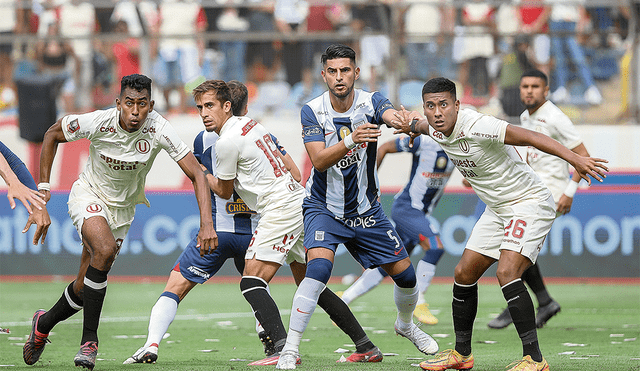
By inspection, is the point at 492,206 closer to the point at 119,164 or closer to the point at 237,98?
the point at 237,98

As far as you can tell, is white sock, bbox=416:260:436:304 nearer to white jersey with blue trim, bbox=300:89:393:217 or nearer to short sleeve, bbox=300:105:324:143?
white jersey with blue trim, bbox=300:89:393:217

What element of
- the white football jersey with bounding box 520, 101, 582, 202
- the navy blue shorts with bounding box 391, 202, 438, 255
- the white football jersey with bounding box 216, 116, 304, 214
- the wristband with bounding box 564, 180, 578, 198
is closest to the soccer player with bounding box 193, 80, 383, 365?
the white football jersey with bounding box 216, 116, 304, 214

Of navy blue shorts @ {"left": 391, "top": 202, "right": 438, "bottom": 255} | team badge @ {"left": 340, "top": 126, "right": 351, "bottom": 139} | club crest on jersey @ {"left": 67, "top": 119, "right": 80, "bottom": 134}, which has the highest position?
club crest on jersey @ {"left": 67, "top": 119, "right": 80, "bottom": 134}

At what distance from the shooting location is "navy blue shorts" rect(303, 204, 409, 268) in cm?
602

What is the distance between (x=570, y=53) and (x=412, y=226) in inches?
261

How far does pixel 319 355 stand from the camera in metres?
6.61

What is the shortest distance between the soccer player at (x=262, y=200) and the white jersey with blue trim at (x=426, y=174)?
9.85 feet

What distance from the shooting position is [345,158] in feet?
20.0

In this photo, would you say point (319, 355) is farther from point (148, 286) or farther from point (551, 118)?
point (148, 286)

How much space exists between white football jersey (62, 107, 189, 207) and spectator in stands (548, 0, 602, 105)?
9.40 metres

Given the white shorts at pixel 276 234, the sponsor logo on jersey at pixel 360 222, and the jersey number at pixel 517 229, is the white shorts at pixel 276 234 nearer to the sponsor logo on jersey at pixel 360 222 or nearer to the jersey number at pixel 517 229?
the sponsor logo on jersey at pixel 360 222

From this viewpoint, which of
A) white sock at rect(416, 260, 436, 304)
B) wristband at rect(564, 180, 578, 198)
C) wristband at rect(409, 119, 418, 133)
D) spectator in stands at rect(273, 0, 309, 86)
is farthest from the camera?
spectator in stands at rect(273, 0, 309, 86)

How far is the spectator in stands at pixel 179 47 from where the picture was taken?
49.1 ft

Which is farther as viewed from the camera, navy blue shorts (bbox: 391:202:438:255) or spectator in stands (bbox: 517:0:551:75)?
spectator in stands (bbox: 517:0:551:75)
